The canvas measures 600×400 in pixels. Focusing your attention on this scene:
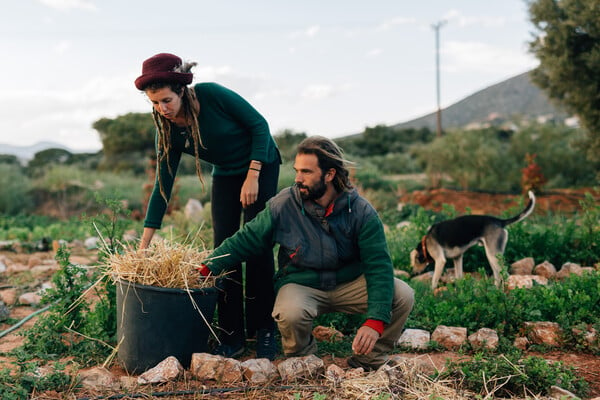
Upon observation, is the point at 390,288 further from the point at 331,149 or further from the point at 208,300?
the point at 208,300

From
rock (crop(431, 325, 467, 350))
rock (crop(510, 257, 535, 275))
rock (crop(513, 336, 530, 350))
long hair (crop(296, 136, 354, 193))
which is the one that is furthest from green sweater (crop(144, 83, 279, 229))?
rock (crop(510, 257, 535, 275))

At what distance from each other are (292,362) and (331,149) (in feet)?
3.84

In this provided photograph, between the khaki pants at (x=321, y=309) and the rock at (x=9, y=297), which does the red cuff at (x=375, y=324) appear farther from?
the rock at (x=9, y=297)

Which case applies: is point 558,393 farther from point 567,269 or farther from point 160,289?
point 567,269

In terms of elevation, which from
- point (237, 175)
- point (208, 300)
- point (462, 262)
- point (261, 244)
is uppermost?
point (237, 175)

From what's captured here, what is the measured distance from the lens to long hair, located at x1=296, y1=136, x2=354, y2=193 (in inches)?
121

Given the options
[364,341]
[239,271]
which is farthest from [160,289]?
[364,341]

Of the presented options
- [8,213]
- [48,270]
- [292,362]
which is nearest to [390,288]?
[292,362]

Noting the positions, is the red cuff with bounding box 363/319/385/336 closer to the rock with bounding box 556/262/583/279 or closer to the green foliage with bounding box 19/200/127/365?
the green foliage with bounding box 19/200/127/365

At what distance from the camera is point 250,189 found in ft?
11.0

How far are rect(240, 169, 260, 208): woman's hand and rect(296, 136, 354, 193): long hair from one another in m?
0.39

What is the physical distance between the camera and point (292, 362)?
3.02 m

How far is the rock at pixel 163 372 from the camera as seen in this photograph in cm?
296

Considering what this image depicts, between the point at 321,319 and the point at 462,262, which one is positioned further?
the point at 462,262
